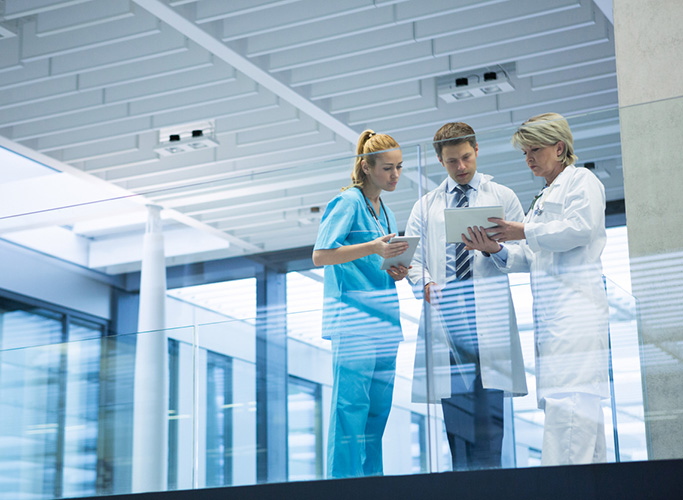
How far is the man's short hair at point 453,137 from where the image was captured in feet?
10.5

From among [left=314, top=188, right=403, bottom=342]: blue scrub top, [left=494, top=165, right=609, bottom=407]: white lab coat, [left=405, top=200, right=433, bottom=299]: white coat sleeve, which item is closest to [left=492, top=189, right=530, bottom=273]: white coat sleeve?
[left=494, top=165, right=609, bottom=407]: white lab coat

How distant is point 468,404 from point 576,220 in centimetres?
68

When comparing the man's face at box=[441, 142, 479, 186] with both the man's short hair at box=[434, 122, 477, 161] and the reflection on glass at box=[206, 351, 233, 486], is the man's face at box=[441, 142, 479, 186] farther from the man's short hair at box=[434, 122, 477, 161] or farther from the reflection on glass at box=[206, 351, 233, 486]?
the reflection on glass at box=[206, 351, 233, 486]

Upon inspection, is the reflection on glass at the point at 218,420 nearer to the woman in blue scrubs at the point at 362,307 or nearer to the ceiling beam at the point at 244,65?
the woman in blue scrubs at the point at 362,307

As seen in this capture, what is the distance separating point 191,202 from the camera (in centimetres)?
389

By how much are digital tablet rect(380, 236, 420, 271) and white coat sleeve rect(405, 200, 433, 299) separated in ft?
0.07

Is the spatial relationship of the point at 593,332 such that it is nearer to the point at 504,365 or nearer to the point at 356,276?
the point at 504,365

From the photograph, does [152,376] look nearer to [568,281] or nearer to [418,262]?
[418,262]

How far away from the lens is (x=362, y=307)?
10.9ft

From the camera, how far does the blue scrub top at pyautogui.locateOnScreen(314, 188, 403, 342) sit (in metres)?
3.29

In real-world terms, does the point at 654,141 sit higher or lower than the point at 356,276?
higher

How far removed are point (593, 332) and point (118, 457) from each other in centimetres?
198

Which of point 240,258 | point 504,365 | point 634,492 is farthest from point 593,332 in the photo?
point 240,258

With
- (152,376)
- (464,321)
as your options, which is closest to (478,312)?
(464,321)
